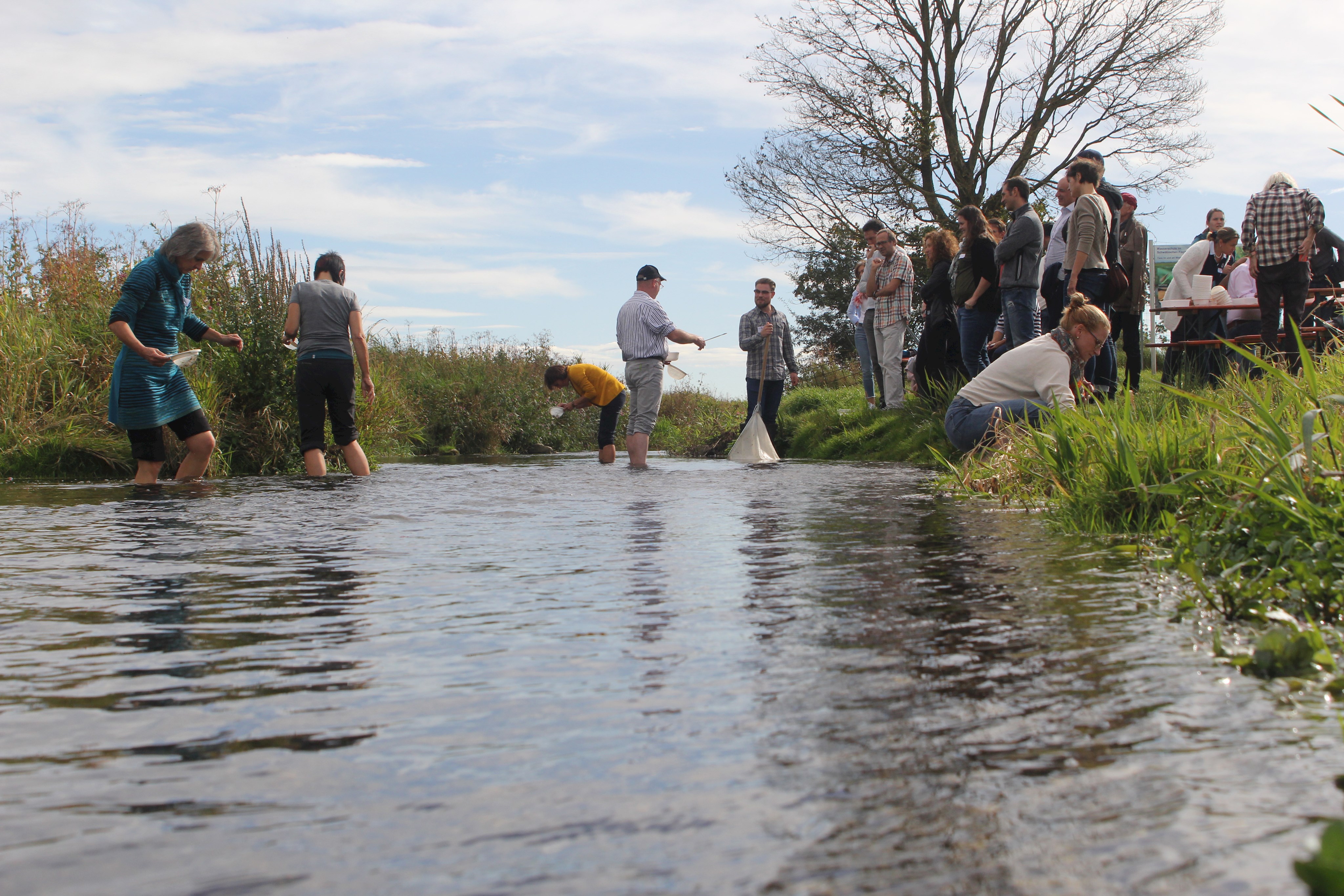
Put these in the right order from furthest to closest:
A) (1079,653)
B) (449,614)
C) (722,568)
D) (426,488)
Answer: (426,488), (722,568), (449,614), (1079,653)

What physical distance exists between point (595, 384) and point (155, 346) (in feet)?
16.3

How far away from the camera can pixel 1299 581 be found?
288 cm

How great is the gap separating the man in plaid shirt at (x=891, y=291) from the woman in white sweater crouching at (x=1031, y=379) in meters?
4.43

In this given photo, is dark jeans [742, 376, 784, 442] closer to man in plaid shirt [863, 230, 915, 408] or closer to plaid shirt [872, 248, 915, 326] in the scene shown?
man in plaid shirt [863, 230, 915, 408]

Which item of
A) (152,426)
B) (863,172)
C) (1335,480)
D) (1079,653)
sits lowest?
(1079,653)

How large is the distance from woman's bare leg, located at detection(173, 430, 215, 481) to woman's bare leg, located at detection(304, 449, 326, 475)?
957mm

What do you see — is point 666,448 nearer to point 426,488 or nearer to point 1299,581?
point 426,488

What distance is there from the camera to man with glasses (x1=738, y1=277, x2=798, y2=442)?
41.4 feet

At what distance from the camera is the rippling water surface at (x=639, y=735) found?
141 cm

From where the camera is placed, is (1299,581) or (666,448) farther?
(666,448)

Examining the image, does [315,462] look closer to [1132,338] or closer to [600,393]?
[600,393]

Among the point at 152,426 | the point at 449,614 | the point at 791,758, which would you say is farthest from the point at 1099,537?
the point at 152,426

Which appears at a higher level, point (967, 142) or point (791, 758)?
point (967, 142)

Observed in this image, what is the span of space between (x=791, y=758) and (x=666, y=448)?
67.1ft
